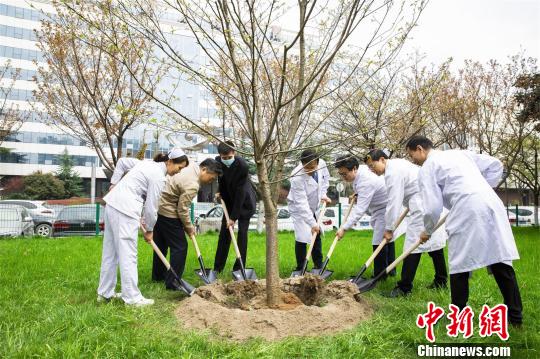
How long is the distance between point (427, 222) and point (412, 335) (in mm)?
983

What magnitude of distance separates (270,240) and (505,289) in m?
1.95

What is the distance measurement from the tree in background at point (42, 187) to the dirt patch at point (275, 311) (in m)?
32.4

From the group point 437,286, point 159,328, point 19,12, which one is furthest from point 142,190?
point 19,12

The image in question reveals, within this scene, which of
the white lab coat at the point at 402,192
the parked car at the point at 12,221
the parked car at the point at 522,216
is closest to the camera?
the white lab coat at the point at 402,192

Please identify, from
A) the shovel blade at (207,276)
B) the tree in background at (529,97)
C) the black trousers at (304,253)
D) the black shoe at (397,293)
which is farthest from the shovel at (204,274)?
the tree in background at (529,97)

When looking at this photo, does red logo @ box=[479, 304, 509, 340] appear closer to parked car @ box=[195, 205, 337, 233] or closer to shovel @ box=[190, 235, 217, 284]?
shovel @ box=[190, 235, 217, 284]

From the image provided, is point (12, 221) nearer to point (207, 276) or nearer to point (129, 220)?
point (207, 276)

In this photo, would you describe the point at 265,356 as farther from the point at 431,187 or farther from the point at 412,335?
the point at 431,187

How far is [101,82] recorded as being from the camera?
11875 millimetres

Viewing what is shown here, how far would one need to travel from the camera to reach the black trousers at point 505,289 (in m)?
3.42

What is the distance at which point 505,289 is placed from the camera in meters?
3.45

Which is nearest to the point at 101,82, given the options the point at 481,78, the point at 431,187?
the point at 431,187

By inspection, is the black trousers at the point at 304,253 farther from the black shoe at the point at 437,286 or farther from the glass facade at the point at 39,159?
the glass facade at the point at 39,159

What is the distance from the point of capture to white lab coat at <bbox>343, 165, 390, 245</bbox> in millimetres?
5480
